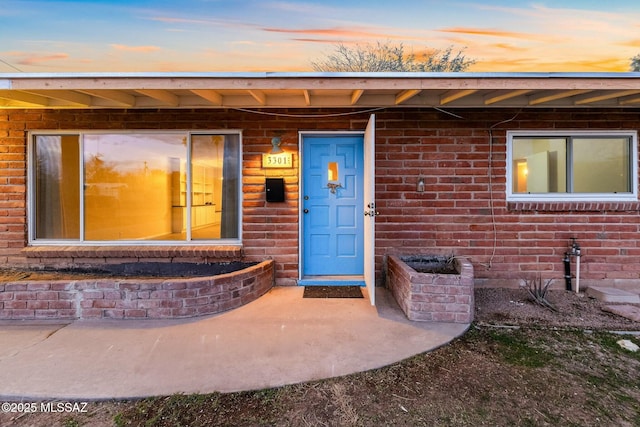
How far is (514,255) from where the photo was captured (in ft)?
13.7

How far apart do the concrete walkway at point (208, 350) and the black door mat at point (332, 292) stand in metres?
0.33

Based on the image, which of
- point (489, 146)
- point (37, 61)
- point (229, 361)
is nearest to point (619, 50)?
point (489, 146)

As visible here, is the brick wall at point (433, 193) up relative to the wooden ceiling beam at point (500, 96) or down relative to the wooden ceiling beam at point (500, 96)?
down

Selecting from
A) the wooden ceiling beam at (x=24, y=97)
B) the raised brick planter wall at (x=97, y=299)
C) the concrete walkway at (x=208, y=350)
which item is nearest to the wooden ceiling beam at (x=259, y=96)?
the raised brick planter wall at (x=97, y=299)

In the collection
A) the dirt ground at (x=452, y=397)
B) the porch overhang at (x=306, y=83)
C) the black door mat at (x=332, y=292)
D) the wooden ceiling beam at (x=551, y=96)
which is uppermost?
the wooden ceiling beam at (x=551, y=96)

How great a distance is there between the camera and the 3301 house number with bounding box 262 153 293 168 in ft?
13.7

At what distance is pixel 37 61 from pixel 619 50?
12.4 meters

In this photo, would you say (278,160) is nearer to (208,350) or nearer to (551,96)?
(208,350)

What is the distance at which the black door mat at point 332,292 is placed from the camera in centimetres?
380

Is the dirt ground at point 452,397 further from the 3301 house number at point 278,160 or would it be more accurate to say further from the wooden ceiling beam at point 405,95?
the 3301 house number at point 278,160

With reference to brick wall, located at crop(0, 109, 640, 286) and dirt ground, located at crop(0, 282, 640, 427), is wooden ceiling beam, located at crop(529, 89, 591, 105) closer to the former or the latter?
brick wall, located at crop(0, 109, 640, 286)

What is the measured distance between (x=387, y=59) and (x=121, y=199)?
7.43 m

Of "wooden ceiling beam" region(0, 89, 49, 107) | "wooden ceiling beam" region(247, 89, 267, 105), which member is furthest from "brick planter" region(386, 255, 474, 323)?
"wooden ceiling beam" region(0, 89, 49, 107)

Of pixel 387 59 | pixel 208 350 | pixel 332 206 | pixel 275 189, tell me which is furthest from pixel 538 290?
pixel 387 59
